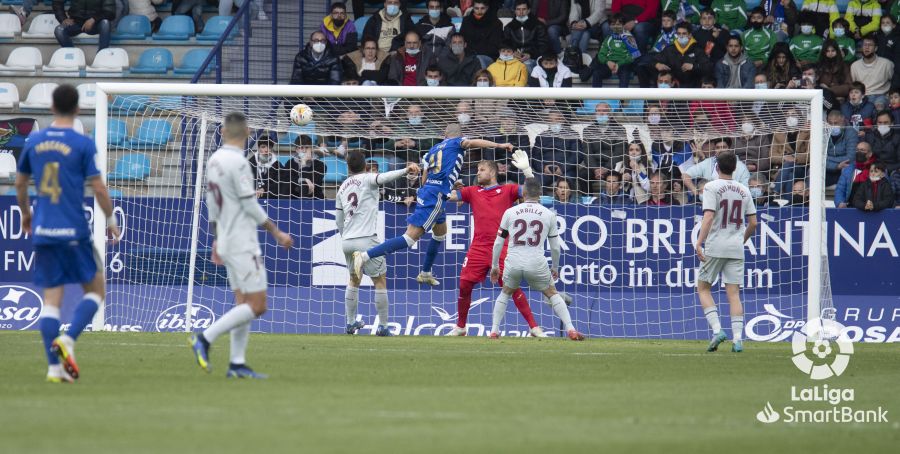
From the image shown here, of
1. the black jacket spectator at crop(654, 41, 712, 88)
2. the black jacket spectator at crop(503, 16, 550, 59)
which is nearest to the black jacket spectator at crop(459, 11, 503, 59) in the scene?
the black jacket spectator at crop(503, 16, 550, 59)

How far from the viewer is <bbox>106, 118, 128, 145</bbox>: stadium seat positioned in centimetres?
1963

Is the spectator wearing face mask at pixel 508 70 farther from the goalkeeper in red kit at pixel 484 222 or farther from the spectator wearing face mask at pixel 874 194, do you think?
the spectator wearing face mask at pixel 874 194

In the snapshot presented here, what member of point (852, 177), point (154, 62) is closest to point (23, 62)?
point (154, 62)

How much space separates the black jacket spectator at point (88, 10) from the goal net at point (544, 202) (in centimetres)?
653

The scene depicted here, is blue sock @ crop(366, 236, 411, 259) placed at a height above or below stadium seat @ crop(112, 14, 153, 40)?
below

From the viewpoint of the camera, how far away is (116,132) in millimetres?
19766

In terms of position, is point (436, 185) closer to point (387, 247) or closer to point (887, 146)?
point (387, 247)

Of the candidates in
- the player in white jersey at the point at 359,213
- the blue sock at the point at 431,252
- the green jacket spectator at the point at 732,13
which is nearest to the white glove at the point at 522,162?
the player in white jersey at the point at 359,213

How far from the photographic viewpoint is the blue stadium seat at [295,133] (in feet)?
63.2

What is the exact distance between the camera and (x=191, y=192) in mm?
19266

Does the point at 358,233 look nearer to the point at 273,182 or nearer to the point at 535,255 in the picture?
the point at 535,255

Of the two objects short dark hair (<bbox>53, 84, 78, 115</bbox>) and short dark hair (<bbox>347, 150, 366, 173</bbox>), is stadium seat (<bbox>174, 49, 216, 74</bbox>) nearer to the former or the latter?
short dark hair (<bbox>347, 150, 366, 173</bbox>)

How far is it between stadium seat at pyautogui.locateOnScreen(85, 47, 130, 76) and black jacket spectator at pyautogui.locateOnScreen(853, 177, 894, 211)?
13.8m

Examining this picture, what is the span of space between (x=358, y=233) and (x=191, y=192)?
3730 mm
